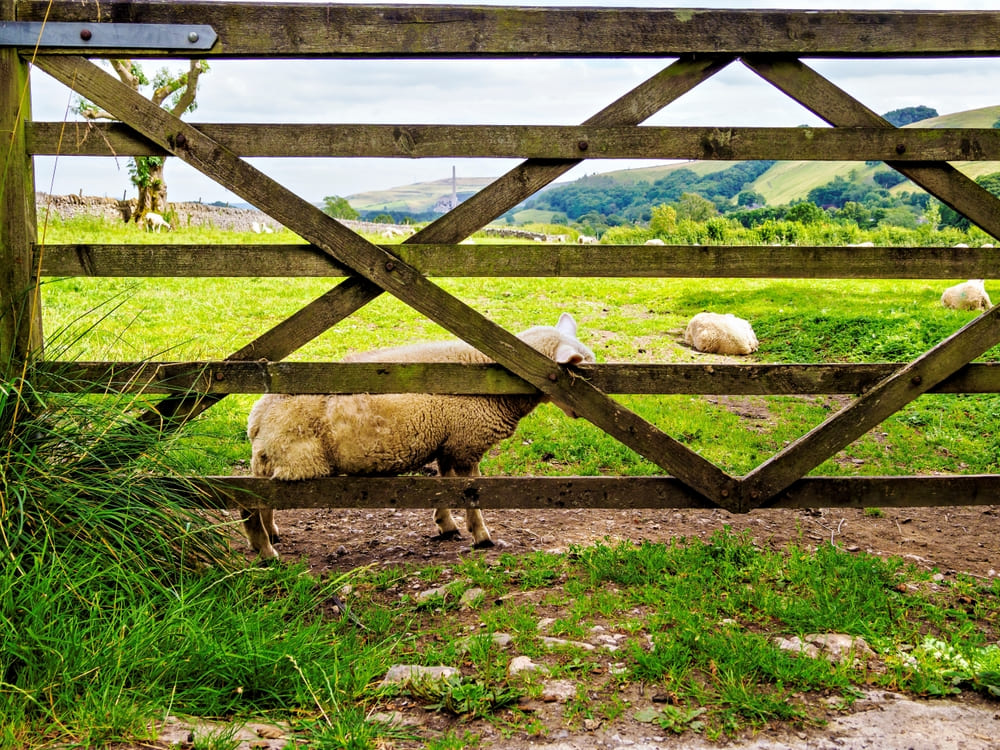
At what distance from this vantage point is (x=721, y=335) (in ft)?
37.9

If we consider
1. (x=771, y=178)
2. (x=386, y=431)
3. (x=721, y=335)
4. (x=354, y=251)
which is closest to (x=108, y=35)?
(x=354, y=251)

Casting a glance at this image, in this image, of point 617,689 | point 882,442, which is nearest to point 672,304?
point 882,442

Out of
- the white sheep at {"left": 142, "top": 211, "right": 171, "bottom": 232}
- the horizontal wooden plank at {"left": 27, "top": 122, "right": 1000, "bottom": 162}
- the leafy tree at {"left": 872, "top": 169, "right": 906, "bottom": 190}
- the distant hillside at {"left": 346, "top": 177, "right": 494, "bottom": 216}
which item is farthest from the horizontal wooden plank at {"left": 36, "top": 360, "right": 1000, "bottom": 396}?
the distant hillside at {"left": 346, "top": 177, "right": 494, "bottom": 216}

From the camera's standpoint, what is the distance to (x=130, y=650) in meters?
2.98

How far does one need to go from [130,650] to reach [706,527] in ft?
12.6

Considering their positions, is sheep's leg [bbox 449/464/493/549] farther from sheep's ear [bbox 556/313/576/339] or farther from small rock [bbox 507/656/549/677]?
small rock [bbox 507/656/549/677]

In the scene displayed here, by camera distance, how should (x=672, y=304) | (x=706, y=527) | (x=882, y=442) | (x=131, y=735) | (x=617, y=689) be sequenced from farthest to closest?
(x=672, y=304)
(x=882, y=442)
(x=706, y=527)
(x=617, y=689)
(x=131, y=735)

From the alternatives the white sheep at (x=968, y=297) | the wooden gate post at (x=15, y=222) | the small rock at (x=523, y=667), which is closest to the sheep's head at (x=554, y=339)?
the small rock at (x=523, y=667)

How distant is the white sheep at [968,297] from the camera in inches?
489

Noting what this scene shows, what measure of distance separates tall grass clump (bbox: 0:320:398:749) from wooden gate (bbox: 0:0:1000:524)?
305 mm

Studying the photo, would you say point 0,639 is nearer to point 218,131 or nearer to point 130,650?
point 130,650

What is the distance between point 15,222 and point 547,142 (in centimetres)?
271

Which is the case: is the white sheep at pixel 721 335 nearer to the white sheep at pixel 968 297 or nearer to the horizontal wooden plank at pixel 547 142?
the white sheep at pixel 968 297

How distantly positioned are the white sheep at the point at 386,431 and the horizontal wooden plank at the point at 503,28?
172 cm
